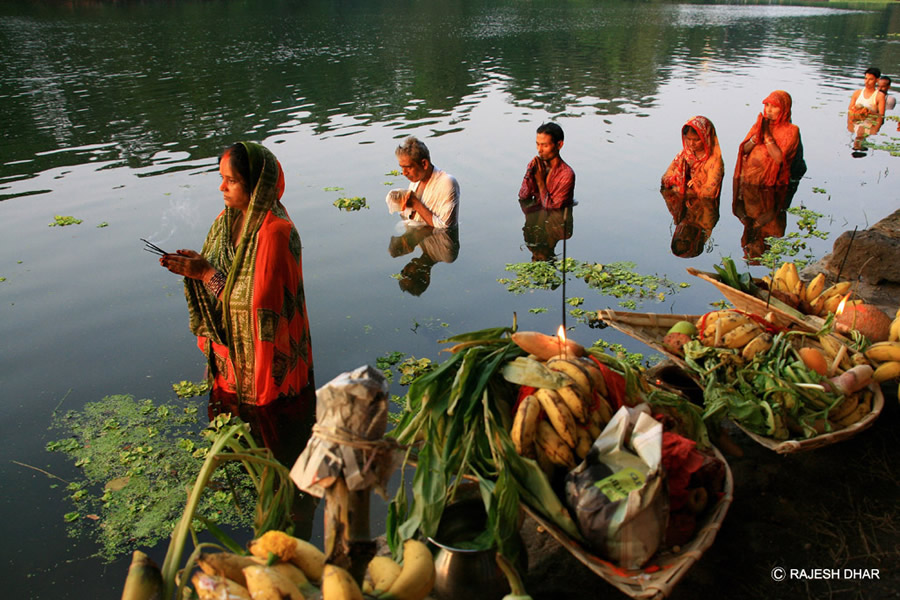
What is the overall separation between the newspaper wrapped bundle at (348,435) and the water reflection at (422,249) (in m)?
5.12

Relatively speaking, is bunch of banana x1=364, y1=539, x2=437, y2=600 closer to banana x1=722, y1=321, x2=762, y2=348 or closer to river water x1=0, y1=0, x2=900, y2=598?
river water x1=0, y1=0, x2=900, y2=598

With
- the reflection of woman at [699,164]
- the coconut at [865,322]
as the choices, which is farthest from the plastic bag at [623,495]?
the reflection of woman at [699,164]

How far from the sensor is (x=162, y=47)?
22.2 metres

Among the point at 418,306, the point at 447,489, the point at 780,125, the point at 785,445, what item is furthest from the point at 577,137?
the point at 447,489

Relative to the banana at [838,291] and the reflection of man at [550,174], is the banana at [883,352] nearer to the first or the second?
the banana at [838,291]

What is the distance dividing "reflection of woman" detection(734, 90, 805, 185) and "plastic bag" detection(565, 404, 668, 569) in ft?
27.4

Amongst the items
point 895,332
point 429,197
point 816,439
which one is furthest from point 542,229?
point 816,439

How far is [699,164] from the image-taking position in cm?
914

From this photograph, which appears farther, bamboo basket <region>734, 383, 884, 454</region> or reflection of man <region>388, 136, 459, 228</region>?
reflection of man <region>388, 136, 459, 228</region>

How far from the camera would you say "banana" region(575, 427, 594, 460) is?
255cm

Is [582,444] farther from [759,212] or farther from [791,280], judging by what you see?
[759,212]

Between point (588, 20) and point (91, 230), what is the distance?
3487cm

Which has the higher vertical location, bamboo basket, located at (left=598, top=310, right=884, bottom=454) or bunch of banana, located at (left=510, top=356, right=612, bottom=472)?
bunch of banana, located at (left=510, top=356, right=612, bottom=472)

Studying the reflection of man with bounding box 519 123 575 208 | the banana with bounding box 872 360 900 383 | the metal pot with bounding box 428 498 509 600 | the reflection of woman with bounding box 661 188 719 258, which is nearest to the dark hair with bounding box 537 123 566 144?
the reflection of man with bounding box 519 123 575 208
